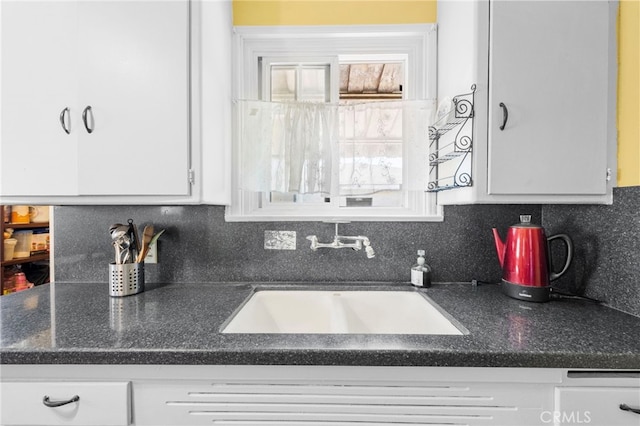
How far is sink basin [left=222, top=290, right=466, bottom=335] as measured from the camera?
4.08 ft

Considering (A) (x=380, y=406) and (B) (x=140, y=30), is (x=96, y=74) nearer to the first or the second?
(B) (x=140, y=30)

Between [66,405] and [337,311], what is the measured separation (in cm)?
90

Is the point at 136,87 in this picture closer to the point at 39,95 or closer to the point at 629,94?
the point at 39,95

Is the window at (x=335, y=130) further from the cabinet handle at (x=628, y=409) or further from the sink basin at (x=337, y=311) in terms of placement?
the cabinet handle at (x=628, y=409)

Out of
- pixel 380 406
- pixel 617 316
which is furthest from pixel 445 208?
pixel 380 406

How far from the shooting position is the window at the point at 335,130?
146cm

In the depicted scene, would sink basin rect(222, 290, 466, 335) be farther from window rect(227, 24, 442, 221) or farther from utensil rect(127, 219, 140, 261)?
utensil rect(127, 219, 140, 261)

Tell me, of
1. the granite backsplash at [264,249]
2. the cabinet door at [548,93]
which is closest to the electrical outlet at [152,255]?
the granite backsplash at [264,249]

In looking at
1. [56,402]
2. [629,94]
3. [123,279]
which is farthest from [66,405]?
[629,94]

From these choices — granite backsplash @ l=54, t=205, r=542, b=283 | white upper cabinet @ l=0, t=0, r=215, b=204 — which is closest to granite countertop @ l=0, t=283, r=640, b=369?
granite backsplash @ l=54, t=205, r=542, b=283

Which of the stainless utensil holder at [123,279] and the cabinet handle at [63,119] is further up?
the cabinet handle at [63,119]

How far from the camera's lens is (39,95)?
115 centimetres

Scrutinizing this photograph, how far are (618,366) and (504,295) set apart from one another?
0.48 m

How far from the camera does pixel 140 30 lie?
3.71ft
